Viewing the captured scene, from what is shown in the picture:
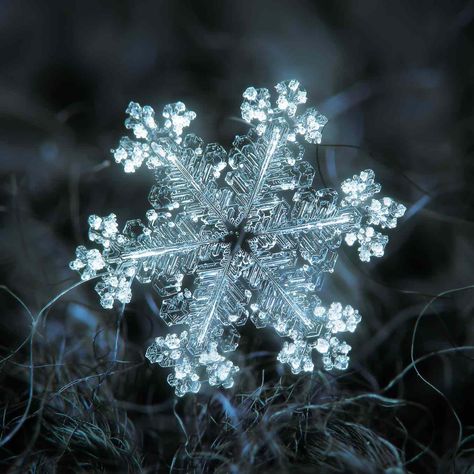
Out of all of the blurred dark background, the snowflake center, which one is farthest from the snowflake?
the blurred dark background

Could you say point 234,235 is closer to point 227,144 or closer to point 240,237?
point 240,237

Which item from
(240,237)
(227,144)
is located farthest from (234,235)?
(227,144)

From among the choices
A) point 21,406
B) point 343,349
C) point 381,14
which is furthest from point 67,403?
point 381,14

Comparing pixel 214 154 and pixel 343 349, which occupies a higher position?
pixel 214 154

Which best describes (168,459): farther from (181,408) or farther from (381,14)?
(381,14)

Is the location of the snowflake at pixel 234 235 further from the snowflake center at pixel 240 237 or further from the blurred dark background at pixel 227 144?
the blurred dark background at pixel 227 144

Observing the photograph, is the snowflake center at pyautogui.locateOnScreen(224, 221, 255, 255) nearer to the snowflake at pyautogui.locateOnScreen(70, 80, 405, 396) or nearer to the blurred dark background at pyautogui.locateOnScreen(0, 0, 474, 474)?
the snowflake at pyautogui.locateOnScreen(70, 80, 405, 396)
